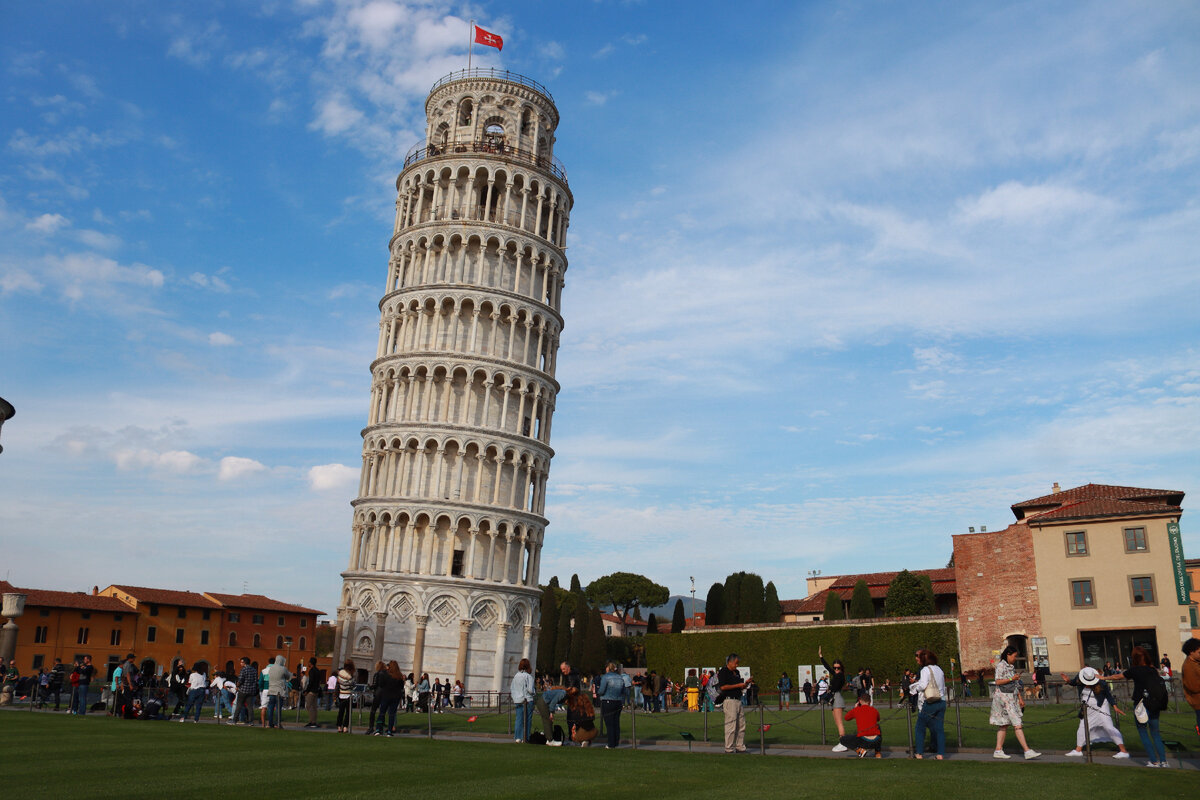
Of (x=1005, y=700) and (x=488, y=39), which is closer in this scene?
(x=1005, y=700)

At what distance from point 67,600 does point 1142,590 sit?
78.4 metres

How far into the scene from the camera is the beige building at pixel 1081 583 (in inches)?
1713

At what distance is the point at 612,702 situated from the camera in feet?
65.3

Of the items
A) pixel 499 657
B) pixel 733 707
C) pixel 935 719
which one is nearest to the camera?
pixel 935 719

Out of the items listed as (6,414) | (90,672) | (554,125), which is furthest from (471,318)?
(90,672)

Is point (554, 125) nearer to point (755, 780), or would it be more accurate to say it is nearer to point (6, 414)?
point (6, 414)

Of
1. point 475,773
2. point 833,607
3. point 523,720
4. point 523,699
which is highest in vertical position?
point 833,607

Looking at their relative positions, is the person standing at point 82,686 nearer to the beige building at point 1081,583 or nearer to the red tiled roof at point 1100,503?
the beige building at point 1081,583

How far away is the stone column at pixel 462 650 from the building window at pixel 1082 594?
31.8 metres

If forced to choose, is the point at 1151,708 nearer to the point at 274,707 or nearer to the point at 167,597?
the point at 274,707

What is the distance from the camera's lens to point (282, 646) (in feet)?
295

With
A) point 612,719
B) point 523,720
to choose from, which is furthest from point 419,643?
point 612,719

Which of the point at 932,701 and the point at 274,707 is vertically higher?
the point at 932,701

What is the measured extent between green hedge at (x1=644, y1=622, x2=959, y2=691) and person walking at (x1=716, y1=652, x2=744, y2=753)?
32787 millimetres
